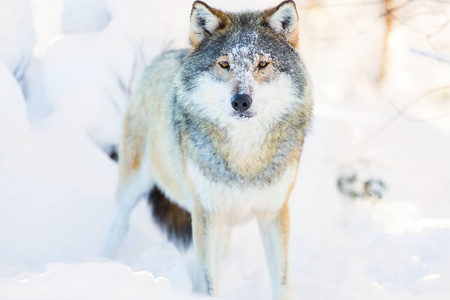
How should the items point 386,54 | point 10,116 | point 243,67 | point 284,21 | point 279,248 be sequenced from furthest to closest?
point 386,54
point 10,116
point 279,248
point 284,21
point 243,67

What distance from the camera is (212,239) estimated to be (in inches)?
145

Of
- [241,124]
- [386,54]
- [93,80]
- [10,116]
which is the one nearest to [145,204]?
[10,116]

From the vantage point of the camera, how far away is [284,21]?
364cm

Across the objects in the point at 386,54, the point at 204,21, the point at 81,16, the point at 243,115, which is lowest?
the point at 386,54

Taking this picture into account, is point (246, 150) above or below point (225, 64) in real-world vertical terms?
below

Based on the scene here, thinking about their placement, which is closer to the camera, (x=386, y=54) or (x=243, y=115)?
(x=243, y=115)

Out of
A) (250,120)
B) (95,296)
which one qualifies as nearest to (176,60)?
(250,120)

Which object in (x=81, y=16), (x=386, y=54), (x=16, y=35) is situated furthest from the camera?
(x=386, y=54)

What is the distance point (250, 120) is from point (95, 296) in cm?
146

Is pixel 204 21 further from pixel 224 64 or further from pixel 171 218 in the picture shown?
pixel 171 218

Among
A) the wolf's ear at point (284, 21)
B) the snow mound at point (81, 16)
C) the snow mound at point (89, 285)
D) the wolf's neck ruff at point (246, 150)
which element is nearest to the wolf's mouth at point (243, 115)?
the wolf's neck ruff at point (246, 150)

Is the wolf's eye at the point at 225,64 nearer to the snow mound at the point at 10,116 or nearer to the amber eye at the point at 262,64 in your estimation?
the amber eye at the point at 262,64

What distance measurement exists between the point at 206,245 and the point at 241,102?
102cm

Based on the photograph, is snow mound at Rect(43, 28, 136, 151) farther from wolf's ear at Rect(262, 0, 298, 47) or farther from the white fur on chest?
wolf's ear at Rect(262, 0, 298, 47)
